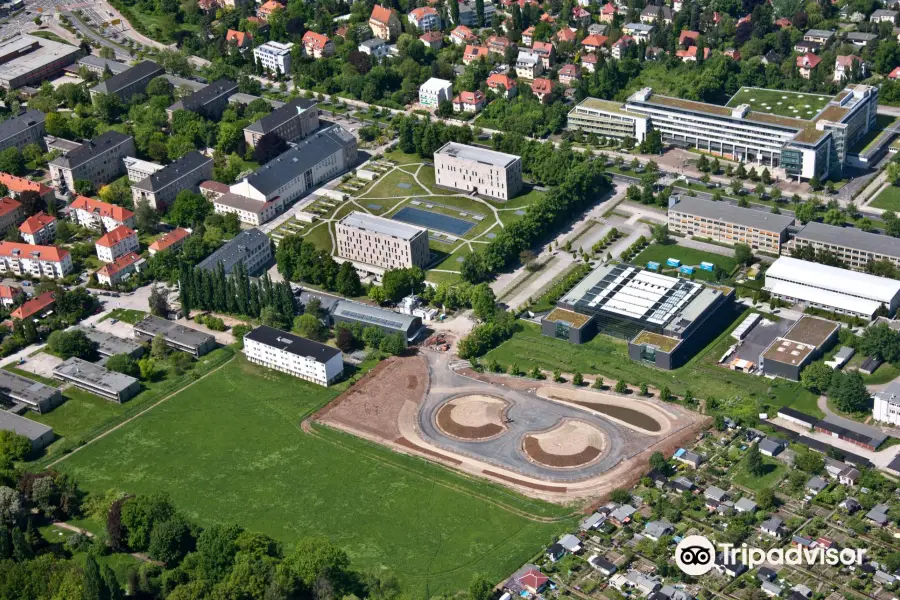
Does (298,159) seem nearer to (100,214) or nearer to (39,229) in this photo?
(100,214)

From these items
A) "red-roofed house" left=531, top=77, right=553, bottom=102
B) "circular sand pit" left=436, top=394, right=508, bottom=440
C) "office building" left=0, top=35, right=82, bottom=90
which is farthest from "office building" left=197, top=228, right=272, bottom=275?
"office building" left=0, top=35, right=82, bottom=90

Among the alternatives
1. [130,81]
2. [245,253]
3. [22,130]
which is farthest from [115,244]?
[130,81]

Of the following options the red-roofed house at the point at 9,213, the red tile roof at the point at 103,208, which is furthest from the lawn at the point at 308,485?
the red-roofed house at the point at 9,213

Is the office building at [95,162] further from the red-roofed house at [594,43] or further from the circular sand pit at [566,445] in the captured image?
the circular sand pit at [566,445]

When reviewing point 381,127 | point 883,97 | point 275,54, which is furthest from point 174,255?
point 883,97

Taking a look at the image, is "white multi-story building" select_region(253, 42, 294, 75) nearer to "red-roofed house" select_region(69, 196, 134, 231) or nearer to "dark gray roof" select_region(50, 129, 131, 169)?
"dark gray roof" select_region(50, 129, 131, 169)
